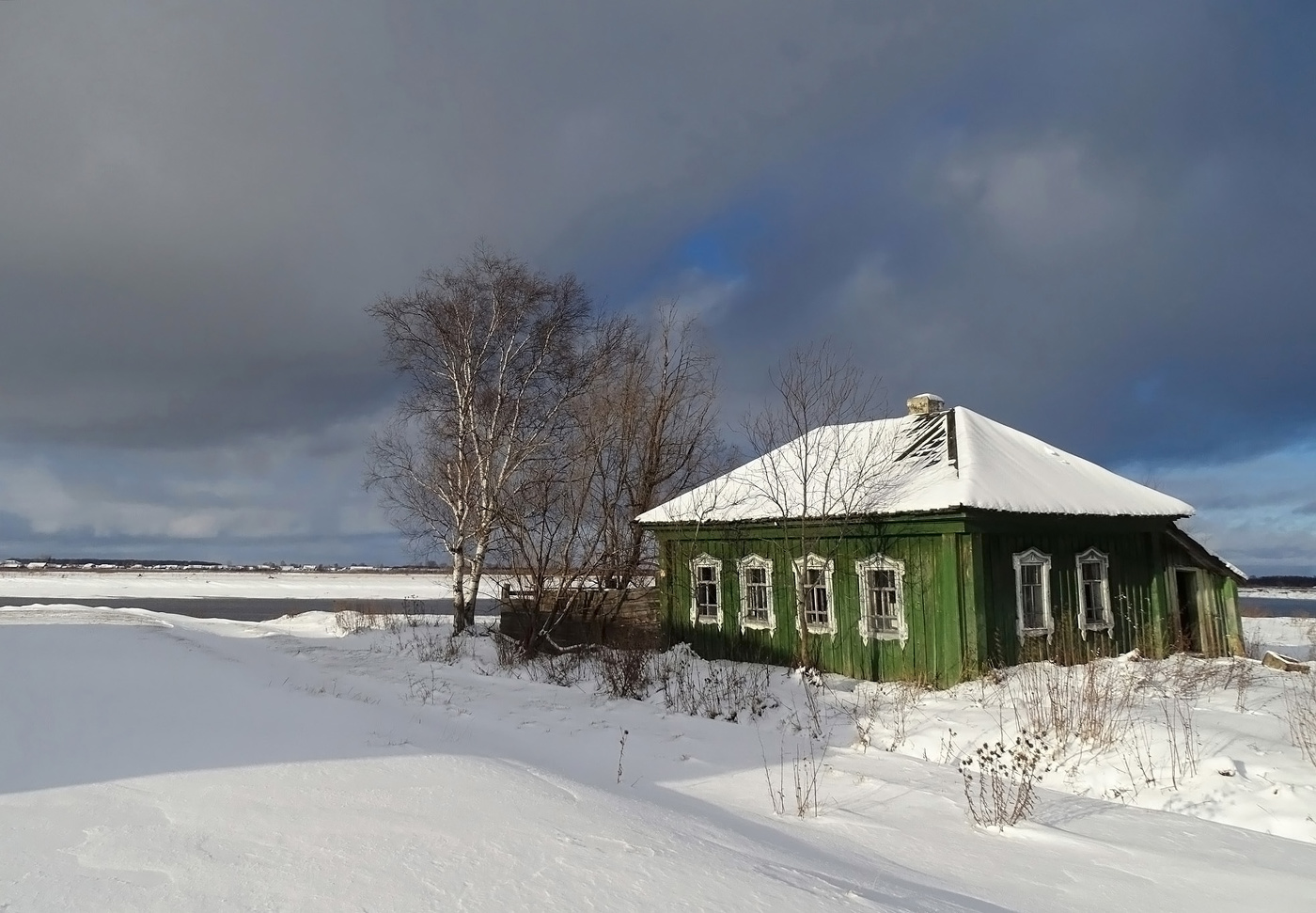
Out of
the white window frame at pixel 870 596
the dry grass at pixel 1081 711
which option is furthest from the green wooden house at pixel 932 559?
the dry grass at pixel 1081 711

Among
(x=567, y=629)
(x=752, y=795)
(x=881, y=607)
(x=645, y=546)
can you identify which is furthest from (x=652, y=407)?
(x=752, y=795)

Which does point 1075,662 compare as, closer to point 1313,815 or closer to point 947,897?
point 1313,815

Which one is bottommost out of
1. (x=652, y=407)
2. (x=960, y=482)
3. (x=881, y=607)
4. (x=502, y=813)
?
(x=502, y=813)

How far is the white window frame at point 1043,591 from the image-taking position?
14211 mm

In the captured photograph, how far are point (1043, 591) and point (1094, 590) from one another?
64.8 inches

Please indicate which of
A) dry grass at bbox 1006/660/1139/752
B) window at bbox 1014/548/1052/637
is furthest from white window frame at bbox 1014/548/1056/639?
dry grass at bbox 1006/660/1139/752

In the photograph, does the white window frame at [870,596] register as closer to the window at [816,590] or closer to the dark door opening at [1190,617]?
the window at [816,590]

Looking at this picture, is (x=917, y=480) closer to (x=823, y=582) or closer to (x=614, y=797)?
(x=823, y=582)

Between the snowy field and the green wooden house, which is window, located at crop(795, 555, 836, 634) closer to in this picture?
the green wooden house

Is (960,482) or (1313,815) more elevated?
(960,482)

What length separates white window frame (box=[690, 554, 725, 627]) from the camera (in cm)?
1722

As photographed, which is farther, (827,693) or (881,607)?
(881,607)

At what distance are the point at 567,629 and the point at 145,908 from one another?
15.3 metres

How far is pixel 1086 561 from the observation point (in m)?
15.5
